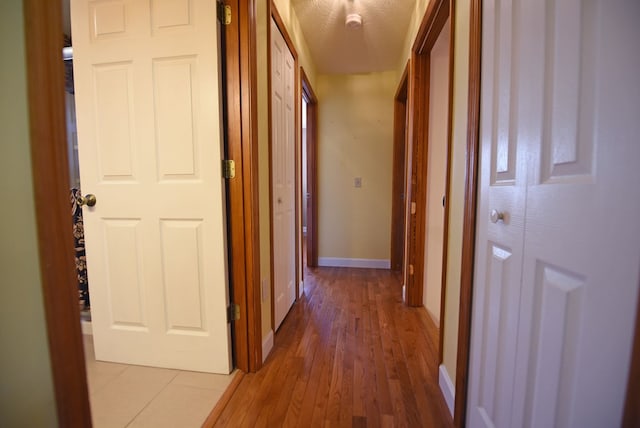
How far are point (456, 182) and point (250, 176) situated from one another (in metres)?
1.01

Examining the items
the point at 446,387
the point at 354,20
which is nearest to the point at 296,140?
the point at 354,20

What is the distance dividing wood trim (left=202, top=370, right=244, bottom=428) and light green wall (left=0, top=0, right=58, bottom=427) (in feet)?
2.53

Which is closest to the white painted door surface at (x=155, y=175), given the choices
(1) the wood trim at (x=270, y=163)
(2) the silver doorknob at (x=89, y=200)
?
(2) the silver doorknob at (x=89, y=200)

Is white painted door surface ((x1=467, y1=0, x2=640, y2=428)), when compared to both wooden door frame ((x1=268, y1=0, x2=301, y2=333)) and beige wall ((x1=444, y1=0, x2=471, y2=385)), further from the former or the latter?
wooden door frame ((x1=268, y1=0, x2=301, y2=333))

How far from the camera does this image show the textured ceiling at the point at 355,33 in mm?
1978

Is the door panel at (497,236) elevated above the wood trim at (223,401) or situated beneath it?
elevated above

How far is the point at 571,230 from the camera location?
0.51 m

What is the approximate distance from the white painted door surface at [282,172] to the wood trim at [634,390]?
1472 millimetres

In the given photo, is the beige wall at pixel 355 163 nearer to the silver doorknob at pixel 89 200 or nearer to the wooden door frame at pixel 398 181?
the wooden door frame at pixel 398 181

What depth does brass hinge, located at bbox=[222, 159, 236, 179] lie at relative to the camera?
4.08 ft

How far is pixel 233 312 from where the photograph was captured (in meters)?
A: 1.31

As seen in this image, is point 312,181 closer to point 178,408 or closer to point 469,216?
point 469,216

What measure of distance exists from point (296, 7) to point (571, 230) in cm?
246

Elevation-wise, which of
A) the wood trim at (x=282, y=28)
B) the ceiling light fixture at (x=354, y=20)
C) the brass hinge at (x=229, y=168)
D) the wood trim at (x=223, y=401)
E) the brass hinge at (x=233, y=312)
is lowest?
the wood trim at (x=223, y=401)
